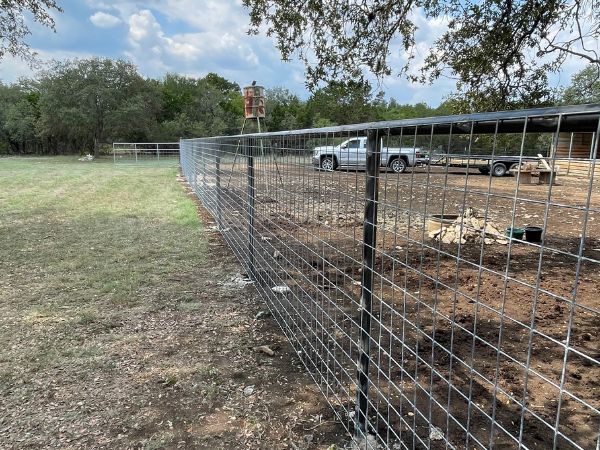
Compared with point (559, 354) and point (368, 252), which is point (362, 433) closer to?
point (368, 252)

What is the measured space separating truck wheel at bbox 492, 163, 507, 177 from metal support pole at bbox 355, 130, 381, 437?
56 centimetres

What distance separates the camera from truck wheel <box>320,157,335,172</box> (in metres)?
2.24

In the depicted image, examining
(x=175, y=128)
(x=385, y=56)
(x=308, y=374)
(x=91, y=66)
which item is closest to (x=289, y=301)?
(x=308, y=374)

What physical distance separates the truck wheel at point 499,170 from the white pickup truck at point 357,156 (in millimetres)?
235

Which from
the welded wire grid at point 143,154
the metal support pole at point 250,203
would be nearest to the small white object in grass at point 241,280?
the metal support pole at point 250,203

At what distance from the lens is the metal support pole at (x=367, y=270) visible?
1809 millimetres

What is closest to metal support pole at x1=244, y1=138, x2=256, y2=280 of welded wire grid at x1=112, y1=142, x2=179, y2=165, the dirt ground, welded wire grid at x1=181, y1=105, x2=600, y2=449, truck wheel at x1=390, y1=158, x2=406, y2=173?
welded wire grid at x1=181, y1=105, x2=600, y2=449

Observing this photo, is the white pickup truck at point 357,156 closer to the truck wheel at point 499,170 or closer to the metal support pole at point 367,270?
the metal support pole at point 367,270

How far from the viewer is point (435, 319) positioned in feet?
5.26

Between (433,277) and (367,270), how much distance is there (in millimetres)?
871

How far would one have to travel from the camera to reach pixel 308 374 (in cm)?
281

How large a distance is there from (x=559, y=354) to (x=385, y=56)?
547 cm

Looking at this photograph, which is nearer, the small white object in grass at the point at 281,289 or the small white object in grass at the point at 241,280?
the small white object in grass at the point at 281,289

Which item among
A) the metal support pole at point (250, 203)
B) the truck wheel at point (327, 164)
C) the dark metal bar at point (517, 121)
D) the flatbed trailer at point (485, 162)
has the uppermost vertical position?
the dark metal bar at point (517, 121)
